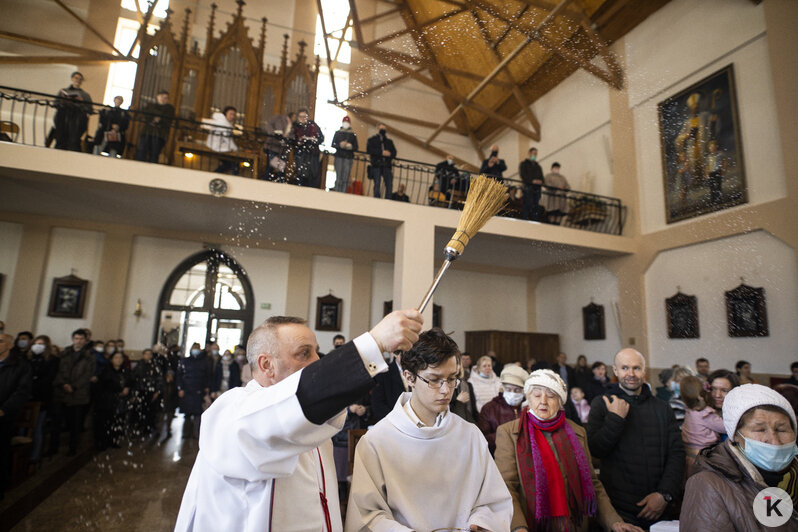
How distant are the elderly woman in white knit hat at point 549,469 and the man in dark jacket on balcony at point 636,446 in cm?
33

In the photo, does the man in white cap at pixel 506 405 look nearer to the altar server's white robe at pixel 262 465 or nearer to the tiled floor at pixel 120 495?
the altar server's white robe at pixel 262 465

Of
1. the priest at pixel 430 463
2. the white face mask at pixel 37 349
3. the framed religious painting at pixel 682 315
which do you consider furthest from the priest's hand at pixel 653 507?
the white face mask at pixel 37 349

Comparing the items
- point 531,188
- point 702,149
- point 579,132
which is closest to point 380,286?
point 531,188

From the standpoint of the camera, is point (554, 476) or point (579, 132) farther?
point (579, 132)

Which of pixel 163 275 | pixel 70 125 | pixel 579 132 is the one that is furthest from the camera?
pixel 579 132

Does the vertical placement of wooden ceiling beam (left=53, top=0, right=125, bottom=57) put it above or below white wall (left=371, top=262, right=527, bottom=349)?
above

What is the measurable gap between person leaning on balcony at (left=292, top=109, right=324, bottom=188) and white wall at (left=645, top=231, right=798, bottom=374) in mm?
7261

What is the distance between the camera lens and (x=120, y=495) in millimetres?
4988

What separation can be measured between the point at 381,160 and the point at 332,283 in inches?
152

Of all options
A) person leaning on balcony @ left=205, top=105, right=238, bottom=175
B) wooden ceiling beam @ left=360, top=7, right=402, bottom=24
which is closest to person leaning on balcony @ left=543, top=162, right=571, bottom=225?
wooden ceiling beam @ left=360, top=7, right=402, bottom=24

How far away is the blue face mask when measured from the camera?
6.04 feet

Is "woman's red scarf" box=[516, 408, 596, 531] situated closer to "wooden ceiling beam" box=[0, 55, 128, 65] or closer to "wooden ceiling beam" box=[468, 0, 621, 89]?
"wooden ceiling beam" box=[468, 0, 621, 89]

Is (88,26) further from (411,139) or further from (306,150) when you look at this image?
(411,139)

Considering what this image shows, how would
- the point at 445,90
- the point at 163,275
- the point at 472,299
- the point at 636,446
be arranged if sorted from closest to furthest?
1. the point at 636,446
2. the point at 163,275
3. the point at 445,90
4. the point at 472,299
